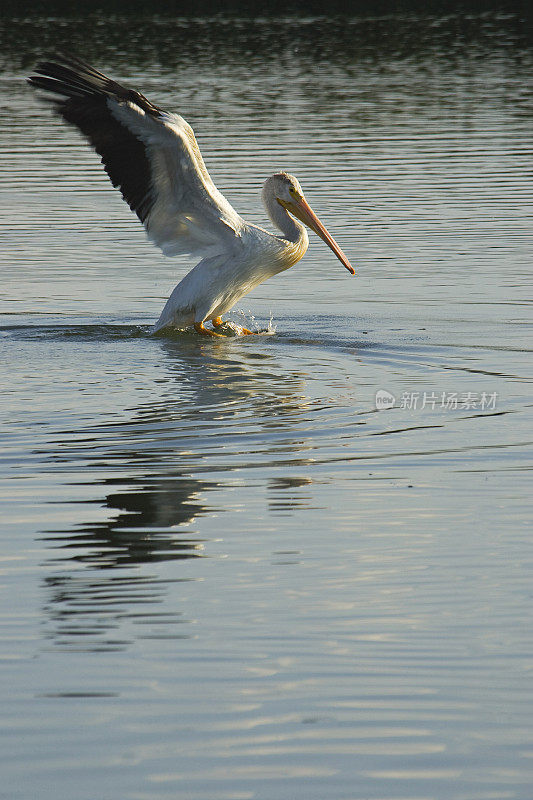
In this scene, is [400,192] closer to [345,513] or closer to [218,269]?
[218,269]

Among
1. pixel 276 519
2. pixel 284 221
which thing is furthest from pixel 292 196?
pixel 276 519

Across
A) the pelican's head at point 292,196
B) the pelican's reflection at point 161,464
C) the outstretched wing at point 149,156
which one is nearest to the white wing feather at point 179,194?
the outstretched wing at point 149,156

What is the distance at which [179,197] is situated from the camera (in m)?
9.34

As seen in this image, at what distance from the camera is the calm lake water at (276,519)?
3203 millimetres

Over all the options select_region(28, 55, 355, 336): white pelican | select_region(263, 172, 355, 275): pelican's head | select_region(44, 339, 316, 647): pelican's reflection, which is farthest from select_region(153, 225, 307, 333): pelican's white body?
select_region(44, 339, 316, 647): pelican's reflection

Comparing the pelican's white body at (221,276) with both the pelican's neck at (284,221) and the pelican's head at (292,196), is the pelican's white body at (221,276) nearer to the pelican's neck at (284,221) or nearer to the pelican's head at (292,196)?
the pelican's neck at (284,221)

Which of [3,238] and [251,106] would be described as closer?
[3,238]

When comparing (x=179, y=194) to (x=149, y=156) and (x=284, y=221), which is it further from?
(x=284, y=221)

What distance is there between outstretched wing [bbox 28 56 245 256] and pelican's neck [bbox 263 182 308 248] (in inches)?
15.6

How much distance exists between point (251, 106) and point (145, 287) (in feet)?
39.4

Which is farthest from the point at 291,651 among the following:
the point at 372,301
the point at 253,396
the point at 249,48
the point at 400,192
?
the point at 249,48

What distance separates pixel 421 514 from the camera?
5.02 metres

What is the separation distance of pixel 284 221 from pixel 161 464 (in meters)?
4.24

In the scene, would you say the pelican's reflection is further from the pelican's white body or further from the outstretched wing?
the outstretched wing
